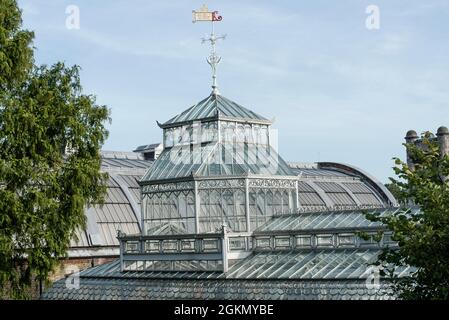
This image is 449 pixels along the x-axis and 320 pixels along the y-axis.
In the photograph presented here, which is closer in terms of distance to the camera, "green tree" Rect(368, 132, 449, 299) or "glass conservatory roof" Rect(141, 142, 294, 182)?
"green tree" Rect(368, 132, 449, 299)

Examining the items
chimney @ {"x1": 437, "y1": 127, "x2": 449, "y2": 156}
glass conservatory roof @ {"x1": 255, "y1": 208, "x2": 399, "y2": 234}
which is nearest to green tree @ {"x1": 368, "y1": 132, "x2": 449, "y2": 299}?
glass conservatory roof @ {"x1": 255, "y1": 208, "x2": 399, "y2": 234}

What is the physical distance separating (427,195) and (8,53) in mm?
14947

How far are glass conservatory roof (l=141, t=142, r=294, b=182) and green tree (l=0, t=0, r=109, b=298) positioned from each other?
17.6ft

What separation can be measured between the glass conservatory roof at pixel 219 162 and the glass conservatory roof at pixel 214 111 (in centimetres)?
122

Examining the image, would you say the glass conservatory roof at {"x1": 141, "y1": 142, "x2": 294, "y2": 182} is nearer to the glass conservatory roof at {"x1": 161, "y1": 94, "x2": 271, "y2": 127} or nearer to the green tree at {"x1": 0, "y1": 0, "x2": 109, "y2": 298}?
the glass conservatory roof at {"x1": 161, "y1": 94, "x2": 271, "y2": 127}

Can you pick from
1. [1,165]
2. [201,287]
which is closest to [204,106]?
[201,287]

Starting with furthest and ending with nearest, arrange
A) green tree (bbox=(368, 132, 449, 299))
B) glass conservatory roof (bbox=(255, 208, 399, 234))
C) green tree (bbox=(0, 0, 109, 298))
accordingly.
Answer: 1. glass conservatory roof (bbox=(255, 208, 399, 234))
2. green tree (bbox=(0, 0, 109, 298))
3. green tree (bbox=(368, 132, 449, 299))

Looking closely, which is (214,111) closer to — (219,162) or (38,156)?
(219,162)

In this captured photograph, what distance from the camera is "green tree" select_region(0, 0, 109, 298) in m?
22.7

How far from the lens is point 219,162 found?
30.0 meters

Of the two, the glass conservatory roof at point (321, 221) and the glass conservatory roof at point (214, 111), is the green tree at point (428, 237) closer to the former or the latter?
the glass conservatory roof at point (321, 221)

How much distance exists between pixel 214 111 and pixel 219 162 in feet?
8.20
